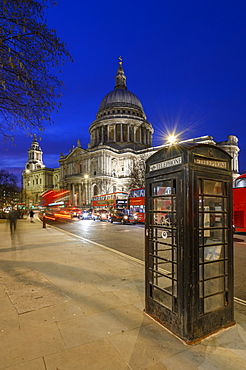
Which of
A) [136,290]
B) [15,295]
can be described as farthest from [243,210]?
[15,295]

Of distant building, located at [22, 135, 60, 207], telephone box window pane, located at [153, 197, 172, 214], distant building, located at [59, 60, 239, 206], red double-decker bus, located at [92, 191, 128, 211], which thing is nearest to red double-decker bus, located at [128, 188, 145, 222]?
red double-decker bus, located at [92, 191, 128, 211]

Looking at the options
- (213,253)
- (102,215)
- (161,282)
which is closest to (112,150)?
(102,215)

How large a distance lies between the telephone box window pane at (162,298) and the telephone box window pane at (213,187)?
5.78 ft

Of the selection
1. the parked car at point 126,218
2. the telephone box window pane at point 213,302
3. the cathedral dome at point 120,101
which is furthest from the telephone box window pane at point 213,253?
the cathedral dome at point 120,101

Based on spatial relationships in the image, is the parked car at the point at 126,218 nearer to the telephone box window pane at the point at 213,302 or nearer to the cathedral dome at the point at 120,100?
the telephone box window pane at the point at 213,302

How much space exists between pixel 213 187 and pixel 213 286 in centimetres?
148

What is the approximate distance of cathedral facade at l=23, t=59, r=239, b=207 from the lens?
2788 inches

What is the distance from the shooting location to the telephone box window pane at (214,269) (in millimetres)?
3432

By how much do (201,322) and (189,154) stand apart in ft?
7.62

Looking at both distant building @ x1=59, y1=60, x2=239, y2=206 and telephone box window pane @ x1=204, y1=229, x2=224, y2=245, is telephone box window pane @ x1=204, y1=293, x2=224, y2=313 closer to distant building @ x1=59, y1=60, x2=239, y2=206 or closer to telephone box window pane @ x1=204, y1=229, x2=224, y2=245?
telephone box window pane @ x1=204, y1=229, x2=224, y2=245

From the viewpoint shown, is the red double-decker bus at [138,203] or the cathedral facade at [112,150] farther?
the cathedral facade at [112,150]

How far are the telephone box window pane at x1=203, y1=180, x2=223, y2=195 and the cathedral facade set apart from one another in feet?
202

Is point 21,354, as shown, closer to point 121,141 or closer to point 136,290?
point 136,290

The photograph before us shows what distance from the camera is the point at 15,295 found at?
457 cm
